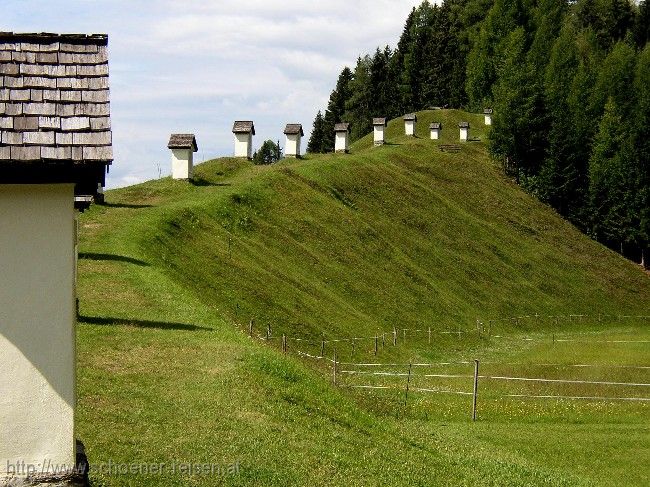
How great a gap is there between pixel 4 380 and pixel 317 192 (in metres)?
40.0

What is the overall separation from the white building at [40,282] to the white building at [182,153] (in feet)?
106

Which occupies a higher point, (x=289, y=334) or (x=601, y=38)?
(x=601, y=38)

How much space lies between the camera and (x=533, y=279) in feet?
174

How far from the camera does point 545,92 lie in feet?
263

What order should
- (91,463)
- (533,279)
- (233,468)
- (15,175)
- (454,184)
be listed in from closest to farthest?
(15,175) → (91,463) → (233,468) → (533,279) → (454,184)

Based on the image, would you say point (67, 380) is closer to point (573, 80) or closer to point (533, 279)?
point (533, 279)

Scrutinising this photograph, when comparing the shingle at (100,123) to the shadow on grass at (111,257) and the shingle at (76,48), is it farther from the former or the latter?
the shadow on grass at (111,257)

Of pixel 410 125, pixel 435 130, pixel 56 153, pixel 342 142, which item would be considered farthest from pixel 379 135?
pixel 56 153

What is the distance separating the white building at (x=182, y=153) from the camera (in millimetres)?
41406

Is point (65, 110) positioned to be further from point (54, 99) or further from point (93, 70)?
point (93, 70)

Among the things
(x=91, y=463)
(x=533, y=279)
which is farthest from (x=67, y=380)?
(x=533, y=279)

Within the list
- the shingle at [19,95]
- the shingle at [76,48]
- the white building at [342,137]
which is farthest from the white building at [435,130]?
the shingle at [19,95]

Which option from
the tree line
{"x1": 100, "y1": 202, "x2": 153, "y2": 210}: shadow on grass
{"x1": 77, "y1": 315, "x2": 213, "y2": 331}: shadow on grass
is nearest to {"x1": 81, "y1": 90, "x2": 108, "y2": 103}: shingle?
{"x1": 77, "y1": 315, "x2": 213, "y2": 331}: shadow on grass

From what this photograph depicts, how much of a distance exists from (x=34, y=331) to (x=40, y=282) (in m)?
0.51
